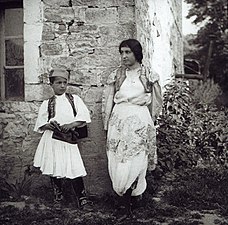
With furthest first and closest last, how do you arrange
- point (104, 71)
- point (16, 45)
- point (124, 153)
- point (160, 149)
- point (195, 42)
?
point (195, 42) → point (160, 149) → point (16, 45) → point (104, 71) → point (124, 153)

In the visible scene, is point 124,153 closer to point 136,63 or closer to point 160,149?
point 136,63

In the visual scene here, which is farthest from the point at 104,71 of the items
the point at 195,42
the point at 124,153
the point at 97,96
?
the point at 195,42

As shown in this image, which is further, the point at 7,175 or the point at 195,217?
the point at 7,175

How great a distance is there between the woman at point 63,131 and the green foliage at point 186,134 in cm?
149

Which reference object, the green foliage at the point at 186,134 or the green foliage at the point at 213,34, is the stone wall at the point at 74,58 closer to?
the green foliage at the point at 186,134

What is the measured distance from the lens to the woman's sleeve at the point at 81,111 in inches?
195

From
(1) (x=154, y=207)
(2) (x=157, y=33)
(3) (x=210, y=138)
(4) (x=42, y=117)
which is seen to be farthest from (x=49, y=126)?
(3) (x=210, y=138)

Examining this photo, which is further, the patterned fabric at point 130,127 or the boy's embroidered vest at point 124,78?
the boy's embroidered vest at point 124,78

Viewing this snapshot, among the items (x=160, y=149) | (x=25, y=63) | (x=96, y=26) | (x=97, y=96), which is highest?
(x=96, y=26)

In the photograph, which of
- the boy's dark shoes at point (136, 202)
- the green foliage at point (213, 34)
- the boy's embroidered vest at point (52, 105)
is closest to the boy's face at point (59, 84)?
the boy's embroidered vest at point (52, 105)

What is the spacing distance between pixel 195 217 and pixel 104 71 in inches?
74.8

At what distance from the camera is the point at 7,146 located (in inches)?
222

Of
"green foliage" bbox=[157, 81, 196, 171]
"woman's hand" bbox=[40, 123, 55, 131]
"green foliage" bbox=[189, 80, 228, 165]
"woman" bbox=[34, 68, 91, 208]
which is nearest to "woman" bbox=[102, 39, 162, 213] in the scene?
"woman" bbox=[34, 68, 91, 208]

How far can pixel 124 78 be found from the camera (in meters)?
4.90
